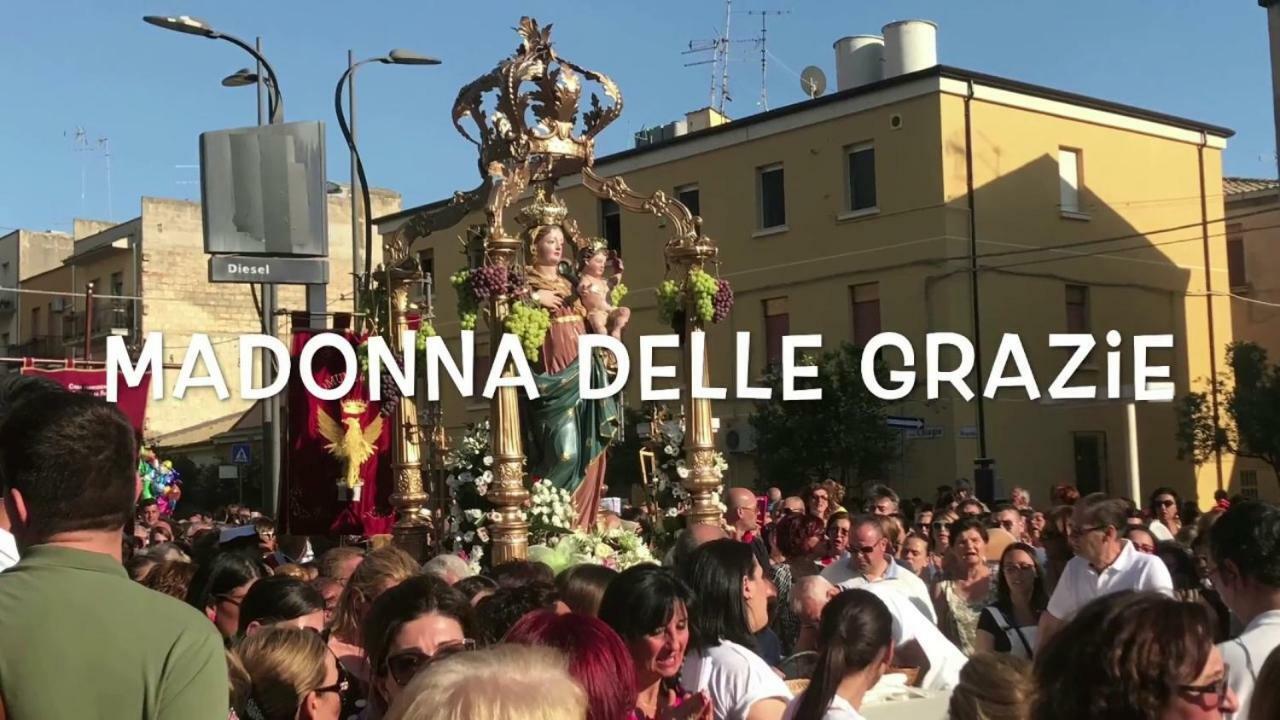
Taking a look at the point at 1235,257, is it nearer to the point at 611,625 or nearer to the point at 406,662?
the point at 611,625

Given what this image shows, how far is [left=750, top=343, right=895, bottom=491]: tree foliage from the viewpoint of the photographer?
2530cm

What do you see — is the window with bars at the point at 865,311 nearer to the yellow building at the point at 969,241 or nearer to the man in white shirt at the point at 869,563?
the yellow building at the point at 969,241

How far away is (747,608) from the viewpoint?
520 cm

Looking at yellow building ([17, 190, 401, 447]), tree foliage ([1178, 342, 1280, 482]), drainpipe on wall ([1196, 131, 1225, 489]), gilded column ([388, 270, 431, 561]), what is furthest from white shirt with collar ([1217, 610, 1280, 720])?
yellow building ([17, 190, 401, 447])

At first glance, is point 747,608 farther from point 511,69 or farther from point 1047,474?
point 1047,474

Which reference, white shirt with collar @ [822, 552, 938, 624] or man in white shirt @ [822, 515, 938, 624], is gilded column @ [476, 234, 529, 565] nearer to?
white shirt with collar @ [822, 552, 938, 624]

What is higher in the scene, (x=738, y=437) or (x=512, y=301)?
(x=512, y=301)

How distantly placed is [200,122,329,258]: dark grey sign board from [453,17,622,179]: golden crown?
1.62m

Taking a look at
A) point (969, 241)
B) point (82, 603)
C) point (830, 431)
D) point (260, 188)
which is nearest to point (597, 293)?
point (260, 188)

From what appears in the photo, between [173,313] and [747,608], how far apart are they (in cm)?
4304

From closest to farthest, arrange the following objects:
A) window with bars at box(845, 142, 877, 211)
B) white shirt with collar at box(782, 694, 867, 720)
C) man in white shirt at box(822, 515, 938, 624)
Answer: white shirt with collar at box(782, 694, 867, 720)
man in white shirt at box(822, 515, 938, 624)
window with bars at box(845, 142, 877, 211)

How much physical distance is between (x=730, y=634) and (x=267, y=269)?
5.91m

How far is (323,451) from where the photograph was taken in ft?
41.6

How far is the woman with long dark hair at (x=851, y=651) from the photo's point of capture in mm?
Result: 4316
